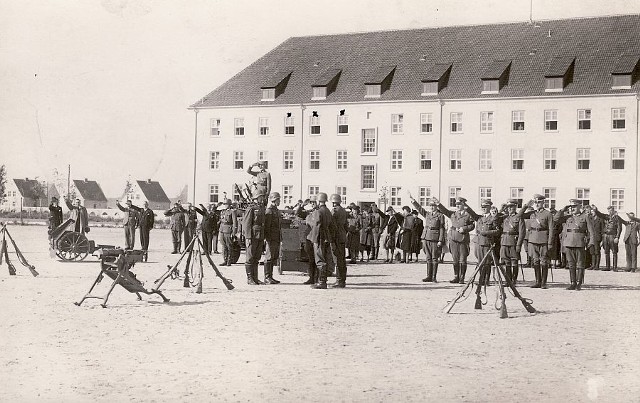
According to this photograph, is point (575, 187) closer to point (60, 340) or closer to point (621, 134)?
point (621, 134)

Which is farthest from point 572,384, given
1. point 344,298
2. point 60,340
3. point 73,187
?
point 73,187

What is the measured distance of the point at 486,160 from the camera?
5062 centimetres

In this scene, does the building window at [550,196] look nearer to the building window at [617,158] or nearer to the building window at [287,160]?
the building window at [617,158]

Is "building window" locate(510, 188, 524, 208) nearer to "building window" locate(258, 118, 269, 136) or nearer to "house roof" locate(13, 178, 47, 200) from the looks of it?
"building window" locate(258, 118, 269, 136)

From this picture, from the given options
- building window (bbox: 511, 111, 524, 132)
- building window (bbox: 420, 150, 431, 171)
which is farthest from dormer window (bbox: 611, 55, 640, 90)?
building window (bbox: 420, 150, 431, 171)

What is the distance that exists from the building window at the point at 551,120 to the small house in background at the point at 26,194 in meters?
60.7

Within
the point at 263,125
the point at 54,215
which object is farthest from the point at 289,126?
the point at 54,215

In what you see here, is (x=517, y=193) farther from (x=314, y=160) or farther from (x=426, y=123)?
(x=314, y=160)

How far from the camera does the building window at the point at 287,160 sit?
183 ft

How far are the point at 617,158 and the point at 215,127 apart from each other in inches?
1080

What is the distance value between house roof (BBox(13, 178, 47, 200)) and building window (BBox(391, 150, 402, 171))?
5181cm

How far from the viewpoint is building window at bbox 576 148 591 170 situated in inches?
1900

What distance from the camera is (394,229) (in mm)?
26594

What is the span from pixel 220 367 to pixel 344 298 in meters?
6.41
